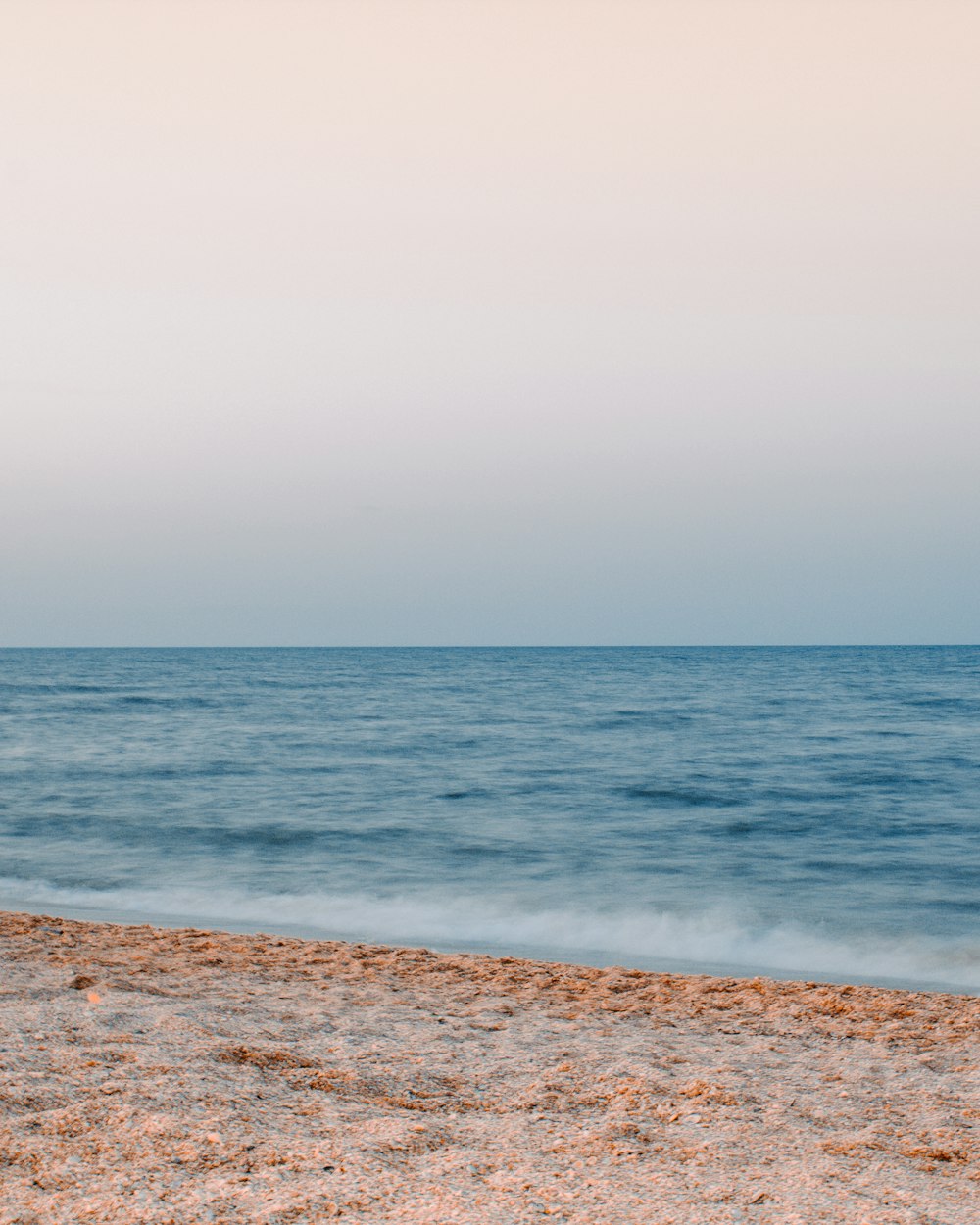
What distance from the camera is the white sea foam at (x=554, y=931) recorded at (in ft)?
28.3

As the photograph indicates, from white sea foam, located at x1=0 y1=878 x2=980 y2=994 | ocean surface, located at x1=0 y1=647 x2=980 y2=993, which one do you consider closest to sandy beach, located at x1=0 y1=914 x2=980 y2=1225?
white sea foam, located at x1=0 y1=878 x2=980 y2=994

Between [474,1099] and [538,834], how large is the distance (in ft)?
33.5

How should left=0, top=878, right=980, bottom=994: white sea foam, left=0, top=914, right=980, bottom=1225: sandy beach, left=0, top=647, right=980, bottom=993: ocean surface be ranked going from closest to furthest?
1. left=0, top=914, right=980, bottom=1225: sandy beach
2. left=0, top=878, right=980, bottom=994: white sea foam
3. left=0, top=647, right=980, bottom=993: ocean surface

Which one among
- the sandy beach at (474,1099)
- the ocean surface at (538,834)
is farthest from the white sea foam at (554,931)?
the sandy beach at (474,1099)

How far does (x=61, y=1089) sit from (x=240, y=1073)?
2.49ft

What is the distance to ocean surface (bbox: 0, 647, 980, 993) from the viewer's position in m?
9.68

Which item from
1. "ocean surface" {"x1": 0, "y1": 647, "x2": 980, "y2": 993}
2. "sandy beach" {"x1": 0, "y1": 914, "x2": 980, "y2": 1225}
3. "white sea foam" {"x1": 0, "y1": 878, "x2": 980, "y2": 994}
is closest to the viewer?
"sandy beach" {"x1": 0, "y1": 914, "x2": 980, "y2": 1225}

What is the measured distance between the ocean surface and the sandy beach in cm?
257

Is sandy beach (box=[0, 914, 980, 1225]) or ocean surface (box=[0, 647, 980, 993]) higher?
sandy beach (box=[0, 914, 980, 1225])

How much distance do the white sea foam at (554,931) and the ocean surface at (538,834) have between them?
0.04m

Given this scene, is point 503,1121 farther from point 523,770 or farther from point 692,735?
point 692,735

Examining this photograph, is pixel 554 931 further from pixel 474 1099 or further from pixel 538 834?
pixel 474 1099

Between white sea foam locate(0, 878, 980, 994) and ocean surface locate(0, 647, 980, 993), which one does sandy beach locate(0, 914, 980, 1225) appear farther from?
ocean surface locate(0, 647, 980, 993)

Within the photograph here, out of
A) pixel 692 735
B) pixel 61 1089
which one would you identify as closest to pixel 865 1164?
pixel 61 1089
